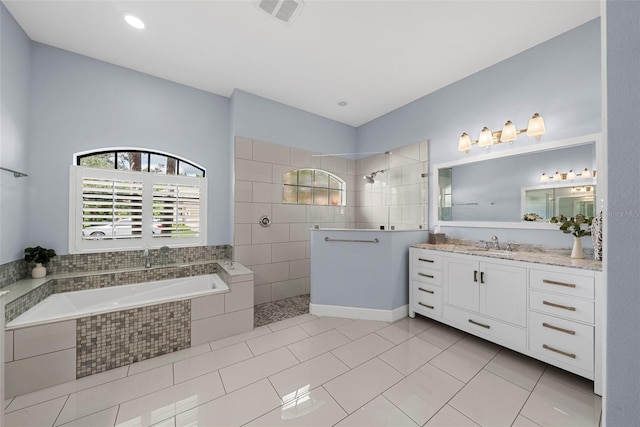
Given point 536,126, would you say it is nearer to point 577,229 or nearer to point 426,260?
point 577,229

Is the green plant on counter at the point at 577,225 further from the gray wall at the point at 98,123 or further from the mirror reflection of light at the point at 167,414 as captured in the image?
the gray wall at the point at 98,123

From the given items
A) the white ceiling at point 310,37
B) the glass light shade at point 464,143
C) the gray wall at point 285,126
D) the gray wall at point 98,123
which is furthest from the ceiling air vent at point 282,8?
the glass light shade at point 464,143

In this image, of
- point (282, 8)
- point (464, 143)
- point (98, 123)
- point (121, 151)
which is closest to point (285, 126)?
point (282, 8)

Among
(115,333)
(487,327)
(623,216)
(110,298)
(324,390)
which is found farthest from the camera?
(110,298)

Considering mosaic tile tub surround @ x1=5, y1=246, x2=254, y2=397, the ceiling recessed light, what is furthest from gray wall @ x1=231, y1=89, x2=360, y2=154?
mosaic tile tub surround @ x1=5, y1=246, x2=254, y2=397

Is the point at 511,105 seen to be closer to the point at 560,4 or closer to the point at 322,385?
the point at 560,4

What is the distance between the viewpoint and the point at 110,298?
2549 mm

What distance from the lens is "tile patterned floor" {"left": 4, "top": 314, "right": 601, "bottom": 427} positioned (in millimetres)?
1436

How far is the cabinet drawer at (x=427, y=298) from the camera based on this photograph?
2.54 meters

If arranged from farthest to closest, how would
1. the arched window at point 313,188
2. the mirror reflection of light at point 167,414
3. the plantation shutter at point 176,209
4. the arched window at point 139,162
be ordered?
1. the arched window at point 313,188
2. the plantation shutter at point 176,209
3. the arched window at point 139,162
4. the mirror reflection of light at point 167,414

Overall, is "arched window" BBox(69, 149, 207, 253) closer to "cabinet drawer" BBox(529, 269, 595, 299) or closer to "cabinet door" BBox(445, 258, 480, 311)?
"cabinet door" BBox(445, 258, 480, 311)

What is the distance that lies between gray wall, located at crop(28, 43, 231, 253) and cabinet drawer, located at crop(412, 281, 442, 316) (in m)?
2.54

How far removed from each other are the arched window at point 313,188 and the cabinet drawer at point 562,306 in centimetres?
270

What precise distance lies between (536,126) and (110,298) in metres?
4.60
